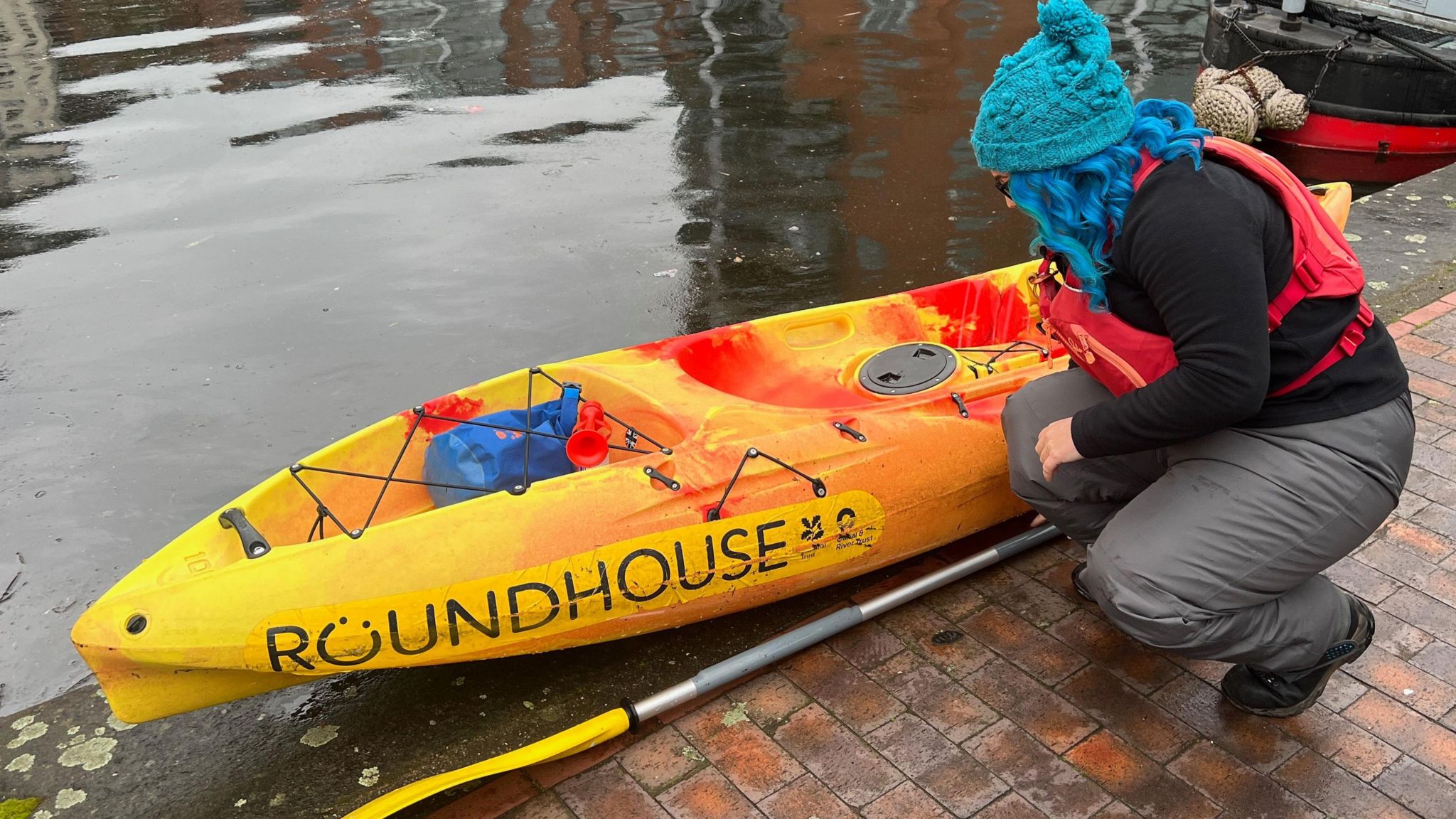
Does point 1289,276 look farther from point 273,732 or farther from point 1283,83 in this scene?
point 1283,83

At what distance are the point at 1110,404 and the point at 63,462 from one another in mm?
4374

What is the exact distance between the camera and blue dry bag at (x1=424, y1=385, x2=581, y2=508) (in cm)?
322

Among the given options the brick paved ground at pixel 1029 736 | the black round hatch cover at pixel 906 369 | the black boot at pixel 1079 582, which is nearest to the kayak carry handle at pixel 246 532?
the brick paved ground at pixel 1029 736

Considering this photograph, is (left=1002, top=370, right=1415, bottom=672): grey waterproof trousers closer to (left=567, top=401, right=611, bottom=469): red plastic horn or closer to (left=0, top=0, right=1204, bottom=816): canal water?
(left=567, top=401, right=611, bottom=469): red plastic horn

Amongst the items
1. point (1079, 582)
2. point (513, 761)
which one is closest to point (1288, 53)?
point (1079, 582)

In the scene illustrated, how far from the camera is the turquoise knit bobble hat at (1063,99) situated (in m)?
2.13

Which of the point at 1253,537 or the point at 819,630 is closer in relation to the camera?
the point at 1253,537

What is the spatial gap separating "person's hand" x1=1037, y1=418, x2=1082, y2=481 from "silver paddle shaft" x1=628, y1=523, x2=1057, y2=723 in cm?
66

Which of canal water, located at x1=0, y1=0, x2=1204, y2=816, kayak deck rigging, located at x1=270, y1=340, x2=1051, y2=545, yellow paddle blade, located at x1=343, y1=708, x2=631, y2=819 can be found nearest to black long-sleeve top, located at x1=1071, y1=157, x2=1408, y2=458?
kayak deck rigging, located at x1=270, y1=340, x2=1051, y2=545

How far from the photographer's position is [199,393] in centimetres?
521

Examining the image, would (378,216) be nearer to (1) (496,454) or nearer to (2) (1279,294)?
→ (1) (496,454)

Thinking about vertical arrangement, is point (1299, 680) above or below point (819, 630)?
above

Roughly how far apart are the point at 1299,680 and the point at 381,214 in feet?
20.1

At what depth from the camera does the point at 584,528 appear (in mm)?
2906
